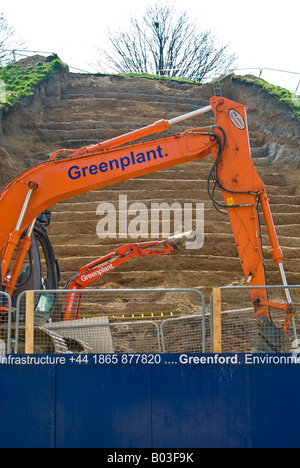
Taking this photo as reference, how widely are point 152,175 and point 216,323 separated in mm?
14559

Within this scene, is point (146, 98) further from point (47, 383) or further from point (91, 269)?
point (47, 383)

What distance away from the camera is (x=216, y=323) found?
28.3 ft

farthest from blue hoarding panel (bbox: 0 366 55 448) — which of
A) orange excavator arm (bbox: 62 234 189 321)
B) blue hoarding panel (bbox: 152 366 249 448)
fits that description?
orange excavator arm (bbox: 62 234 189 321)

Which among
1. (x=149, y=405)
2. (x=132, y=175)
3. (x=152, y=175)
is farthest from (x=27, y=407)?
(x=152, y=175)

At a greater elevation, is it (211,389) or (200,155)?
(200,155)

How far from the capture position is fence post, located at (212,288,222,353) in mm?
8602

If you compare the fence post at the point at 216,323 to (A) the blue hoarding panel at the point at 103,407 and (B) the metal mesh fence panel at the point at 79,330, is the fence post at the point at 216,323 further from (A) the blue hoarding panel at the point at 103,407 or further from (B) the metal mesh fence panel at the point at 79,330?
(A) the blue hoarding panel at the point at 103,407

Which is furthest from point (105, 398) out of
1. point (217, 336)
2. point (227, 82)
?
point (227, 82)

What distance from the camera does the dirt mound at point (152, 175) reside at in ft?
58.2

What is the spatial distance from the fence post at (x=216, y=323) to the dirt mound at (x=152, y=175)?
738 cm

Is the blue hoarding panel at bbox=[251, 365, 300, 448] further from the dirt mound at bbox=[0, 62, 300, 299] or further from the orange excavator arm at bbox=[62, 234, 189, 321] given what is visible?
the dirt mound at bbox=[0, 62, 300, 299]

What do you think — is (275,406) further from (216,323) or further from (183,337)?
(183,337)

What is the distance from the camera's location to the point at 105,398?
24.1 ft
